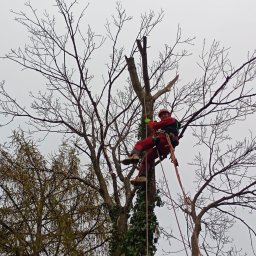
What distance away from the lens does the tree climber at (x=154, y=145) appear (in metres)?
6.97

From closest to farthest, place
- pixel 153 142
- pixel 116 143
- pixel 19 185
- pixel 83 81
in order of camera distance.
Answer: pixel 153 142 < pixel 19 185 < pixel 83 81 < pixel 116 143

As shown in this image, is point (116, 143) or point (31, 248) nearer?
point (31, 248)

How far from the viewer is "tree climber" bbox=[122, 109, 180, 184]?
6969 millimetres

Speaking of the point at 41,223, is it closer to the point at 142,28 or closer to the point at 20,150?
the point at 20,150

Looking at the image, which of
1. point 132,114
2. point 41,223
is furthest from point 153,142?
point 132,114

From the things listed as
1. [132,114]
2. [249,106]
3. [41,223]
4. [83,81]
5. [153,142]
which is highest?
[132,114]

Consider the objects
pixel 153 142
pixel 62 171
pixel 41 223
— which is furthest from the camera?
pixel 62 171

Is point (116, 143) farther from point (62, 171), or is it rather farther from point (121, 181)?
point (62, 171)

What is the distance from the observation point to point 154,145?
707 cm

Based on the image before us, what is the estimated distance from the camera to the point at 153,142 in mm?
7012

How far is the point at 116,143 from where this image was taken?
10.2 m

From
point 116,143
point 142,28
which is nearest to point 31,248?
point 116,143

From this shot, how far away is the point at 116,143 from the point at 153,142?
3.23 meters

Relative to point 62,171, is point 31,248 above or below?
below
